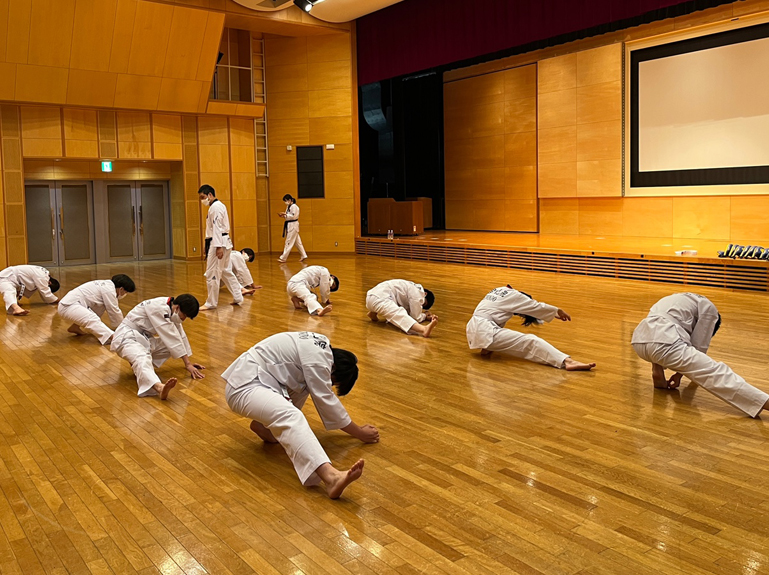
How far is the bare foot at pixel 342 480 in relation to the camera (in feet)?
9.43

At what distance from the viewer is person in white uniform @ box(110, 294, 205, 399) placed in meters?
4.65

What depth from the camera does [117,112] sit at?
13.8 meters

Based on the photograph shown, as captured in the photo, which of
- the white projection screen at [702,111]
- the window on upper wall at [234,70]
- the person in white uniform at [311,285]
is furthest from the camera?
the window on upper wall at [234,70]

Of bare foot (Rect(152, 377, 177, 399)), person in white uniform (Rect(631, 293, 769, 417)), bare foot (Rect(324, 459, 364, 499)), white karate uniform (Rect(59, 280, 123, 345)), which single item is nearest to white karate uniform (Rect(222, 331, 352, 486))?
bare foot (Rect(324, 459, 364, 499))

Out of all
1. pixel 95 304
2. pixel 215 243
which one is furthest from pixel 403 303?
pixel 95 304

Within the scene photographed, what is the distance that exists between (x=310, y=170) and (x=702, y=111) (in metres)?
8.03

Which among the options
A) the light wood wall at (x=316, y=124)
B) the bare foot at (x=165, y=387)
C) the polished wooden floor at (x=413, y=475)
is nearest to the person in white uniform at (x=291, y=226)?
the light wood wall at (x=316, y=124)

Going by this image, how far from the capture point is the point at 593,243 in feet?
37.8

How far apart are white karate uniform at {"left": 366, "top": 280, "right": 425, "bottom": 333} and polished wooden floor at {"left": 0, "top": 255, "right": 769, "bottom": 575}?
70 centimetres

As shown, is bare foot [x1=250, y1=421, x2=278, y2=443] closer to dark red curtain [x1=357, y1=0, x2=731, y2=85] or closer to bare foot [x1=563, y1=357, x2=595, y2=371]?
bare foot [x1=563, y1=357, x2=595, y2=371]

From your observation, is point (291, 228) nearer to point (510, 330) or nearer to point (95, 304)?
point (95, 304)

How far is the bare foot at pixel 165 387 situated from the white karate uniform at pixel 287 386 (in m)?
1.18

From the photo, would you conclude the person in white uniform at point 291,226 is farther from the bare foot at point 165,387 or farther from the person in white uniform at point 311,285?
the bare foot at point 165,387

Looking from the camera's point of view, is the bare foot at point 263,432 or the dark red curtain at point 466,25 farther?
the dark red curtain at point 466,25
